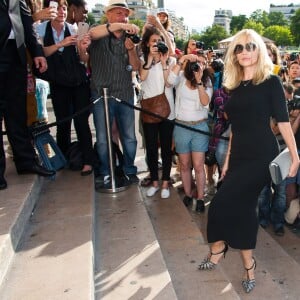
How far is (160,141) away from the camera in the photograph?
4.36 metres

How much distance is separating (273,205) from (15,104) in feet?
9.12

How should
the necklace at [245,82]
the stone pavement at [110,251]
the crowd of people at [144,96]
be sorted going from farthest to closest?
the crowd of people at [144,96] < the necklace at [245,82] < the stone pavement at [110,251]

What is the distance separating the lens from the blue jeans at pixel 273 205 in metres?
3.97

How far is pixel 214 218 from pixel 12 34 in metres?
2.23

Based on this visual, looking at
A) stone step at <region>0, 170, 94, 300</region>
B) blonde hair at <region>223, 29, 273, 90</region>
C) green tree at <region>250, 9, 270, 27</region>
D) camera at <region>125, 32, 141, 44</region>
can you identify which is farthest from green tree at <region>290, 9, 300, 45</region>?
stone step at <region>0, 170, 94, 300</region>

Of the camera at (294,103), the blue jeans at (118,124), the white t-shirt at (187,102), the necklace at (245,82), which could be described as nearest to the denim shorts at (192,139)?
the white t-shirt at (187,102)

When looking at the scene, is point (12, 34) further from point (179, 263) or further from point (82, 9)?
point (179, 263)

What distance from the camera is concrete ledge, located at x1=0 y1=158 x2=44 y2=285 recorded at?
2451 millimetres

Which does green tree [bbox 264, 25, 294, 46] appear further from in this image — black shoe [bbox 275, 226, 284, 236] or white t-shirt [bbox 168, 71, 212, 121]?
black shoe [bbox 275, 226, 284, 236]

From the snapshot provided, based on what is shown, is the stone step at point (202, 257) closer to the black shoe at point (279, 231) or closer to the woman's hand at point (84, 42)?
the black shoe at point (279, 231)

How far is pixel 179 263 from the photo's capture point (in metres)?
3.09

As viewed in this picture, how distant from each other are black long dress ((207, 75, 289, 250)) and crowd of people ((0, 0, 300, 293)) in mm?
11

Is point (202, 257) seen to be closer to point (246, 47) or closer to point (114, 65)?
point (246, 47)

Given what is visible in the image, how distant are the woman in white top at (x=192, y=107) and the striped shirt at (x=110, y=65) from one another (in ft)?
1.75
